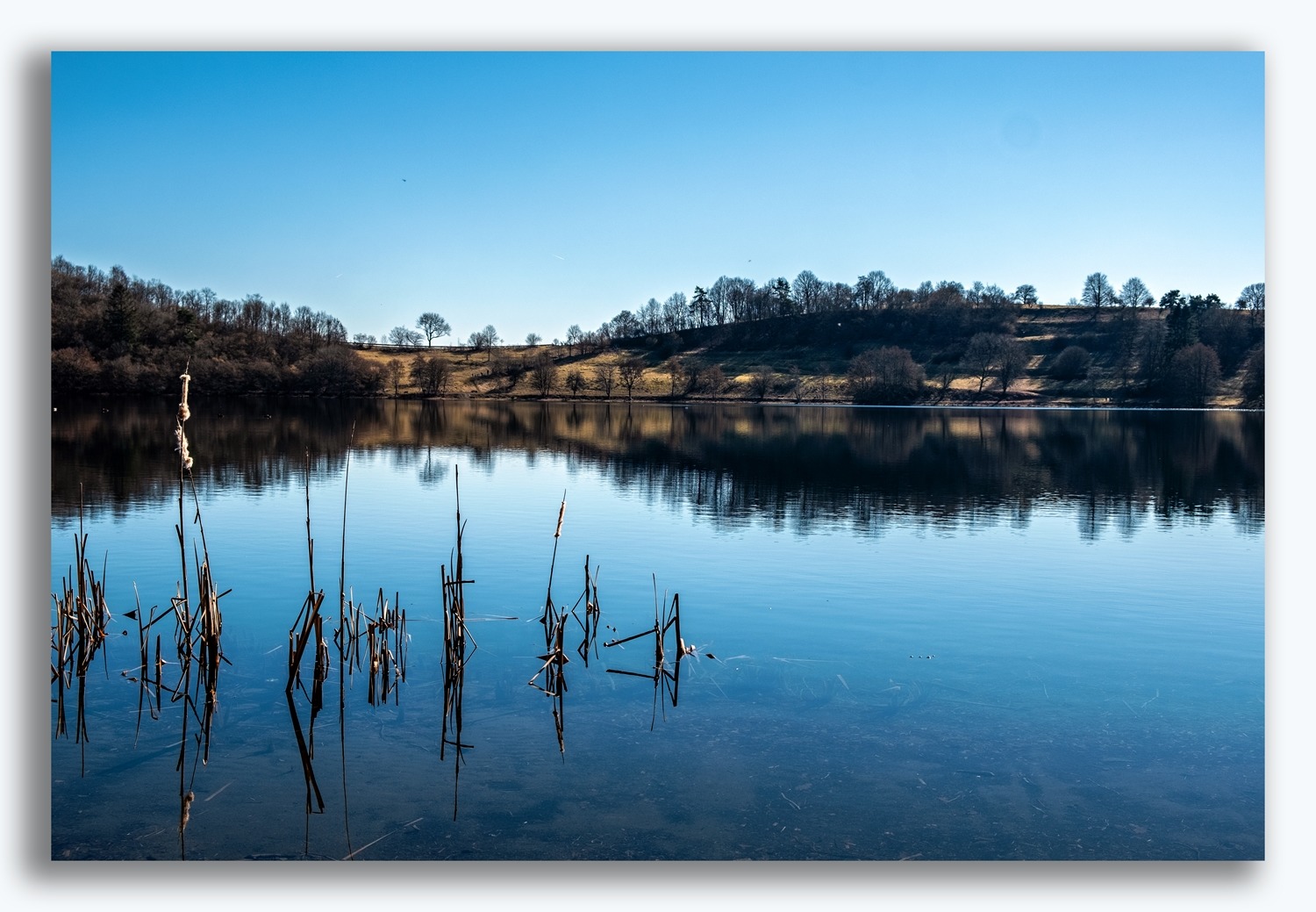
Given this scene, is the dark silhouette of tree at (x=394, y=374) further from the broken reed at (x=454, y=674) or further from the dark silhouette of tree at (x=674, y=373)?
the broken reed at (x=454, y=674)

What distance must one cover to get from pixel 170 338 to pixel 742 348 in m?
105

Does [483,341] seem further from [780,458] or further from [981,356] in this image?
[780,458]

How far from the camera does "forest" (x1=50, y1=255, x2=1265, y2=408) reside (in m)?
21.1

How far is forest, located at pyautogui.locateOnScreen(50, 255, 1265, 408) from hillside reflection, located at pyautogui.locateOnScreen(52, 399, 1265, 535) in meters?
2.36

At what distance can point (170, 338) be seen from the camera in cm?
2692

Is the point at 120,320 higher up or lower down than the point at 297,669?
higher up

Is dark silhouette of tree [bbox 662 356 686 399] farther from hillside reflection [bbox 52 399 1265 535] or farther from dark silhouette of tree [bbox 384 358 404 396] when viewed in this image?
hillside reflection [bbox 52 399 1265 535]

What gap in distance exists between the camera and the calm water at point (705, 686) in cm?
730

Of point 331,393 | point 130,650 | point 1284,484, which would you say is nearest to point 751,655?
point 1284,484

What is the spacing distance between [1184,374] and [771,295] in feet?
269

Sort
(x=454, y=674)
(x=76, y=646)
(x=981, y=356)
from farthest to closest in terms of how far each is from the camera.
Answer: (x=981, y=356) < (x=76, y=646) < (x=454, y=674)

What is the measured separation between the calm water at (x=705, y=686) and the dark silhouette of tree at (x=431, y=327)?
7517cm

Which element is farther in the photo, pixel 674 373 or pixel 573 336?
pixel 573 336

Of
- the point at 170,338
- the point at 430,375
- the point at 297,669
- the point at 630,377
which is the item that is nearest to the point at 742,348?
the point at 630,377
